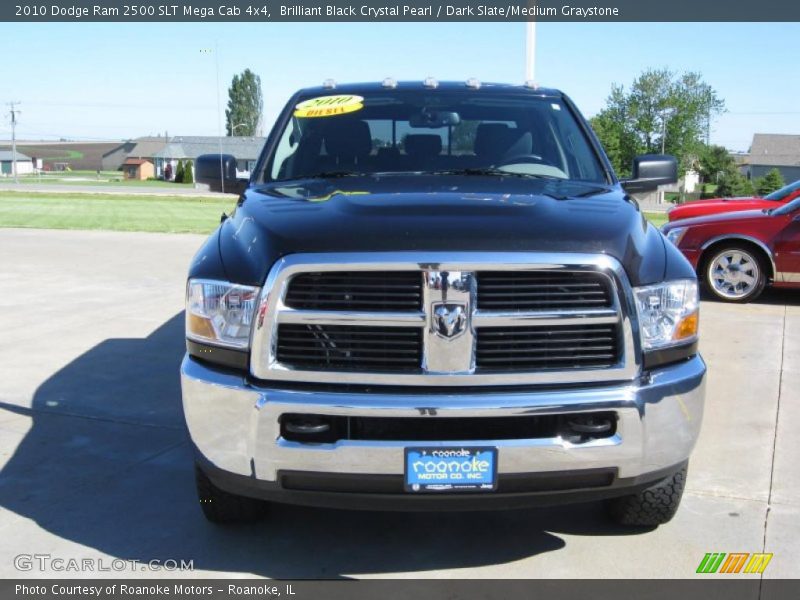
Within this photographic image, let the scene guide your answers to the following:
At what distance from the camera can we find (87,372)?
6.62 m

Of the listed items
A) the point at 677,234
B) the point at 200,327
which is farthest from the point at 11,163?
the point at 200,327

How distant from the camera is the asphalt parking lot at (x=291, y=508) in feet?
11.8

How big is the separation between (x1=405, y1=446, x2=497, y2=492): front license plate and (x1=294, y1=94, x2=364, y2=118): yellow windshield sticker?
8.05ft

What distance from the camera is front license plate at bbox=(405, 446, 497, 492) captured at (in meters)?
3.04

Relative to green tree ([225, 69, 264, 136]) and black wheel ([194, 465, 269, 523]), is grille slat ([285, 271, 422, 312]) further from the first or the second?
green tree ([225, 69, 264, 136])

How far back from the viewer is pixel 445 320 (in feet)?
10.1

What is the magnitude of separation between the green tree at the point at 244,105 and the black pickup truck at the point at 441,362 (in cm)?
10696

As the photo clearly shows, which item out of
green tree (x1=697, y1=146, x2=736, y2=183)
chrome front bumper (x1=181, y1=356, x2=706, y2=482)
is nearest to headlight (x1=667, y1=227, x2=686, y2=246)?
chrome front bumper (x1=181, y1=356, x2=706, y2=482)

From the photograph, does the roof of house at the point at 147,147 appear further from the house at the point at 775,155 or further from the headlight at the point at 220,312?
the headlight at the point at 220,312

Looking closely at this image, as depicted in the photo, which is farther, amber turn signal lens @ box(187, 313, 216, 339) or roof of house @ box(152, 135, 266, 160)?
roof of house @ box(152, 135, 266, 160)

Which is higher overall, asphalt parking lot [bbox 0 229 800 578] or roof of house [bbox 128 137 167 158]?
roof of house [bbox 128 137 167 158]

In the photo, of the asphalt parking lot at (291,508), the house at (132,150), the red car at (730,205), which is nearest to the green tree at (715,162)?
the red car at (730,205)

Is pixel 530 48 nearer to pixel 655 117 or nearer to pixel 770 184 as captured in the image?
pixel 770 184

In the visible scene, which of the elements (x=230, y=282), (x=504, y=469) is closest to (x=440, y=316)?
(x=504, y=469)
